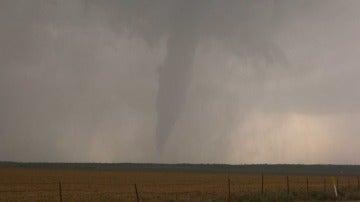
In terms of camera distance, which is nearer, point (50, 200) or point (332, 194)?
point (50, 200)

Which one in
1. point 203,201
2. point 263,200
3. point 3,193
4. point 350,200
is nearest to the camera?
point 203,201

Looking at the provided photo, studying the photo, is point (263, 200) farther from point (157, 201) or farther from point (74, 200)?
point (74, 200)

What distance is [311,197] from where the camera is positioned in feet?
133

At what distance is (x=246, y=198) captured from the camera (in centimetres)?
3706

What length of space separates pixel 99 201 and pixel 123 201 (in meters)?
1.75

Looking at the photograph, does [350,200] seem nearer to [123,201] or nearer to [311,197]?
[311,197]

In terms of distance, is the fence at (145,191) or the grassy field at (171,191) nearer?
the grassy field at (171,191)

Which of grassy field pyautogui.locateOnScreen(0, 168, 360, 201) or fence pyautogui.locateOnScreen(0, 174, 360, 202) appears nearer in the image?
grassy field pyautogui.locateOnScreen(0, 168, 360, 201)

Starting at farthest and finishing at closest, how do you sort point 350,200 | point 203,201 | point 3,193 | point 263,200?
point 3,193, point 350,200, point 263,200, point 203,201

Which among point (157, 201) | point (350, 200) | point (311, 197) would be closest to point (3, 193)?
point (157, 201)

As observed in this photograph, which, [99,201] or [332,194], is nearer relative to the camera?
[99,201]

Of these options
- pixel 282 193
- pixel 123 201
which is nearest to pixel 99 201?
pixel 123 201

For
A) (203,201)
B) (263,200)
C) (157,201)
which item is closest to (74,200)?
(157,201)

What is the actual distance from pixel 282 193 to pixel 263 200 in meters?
4.43
